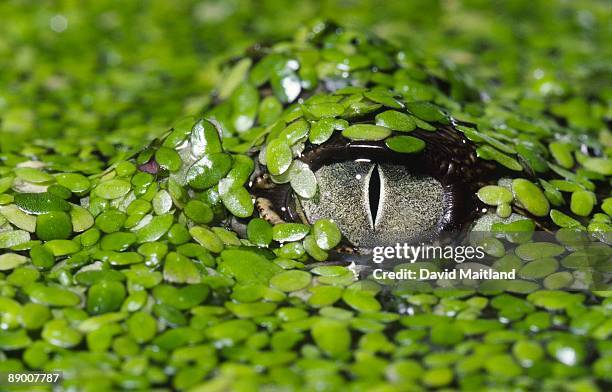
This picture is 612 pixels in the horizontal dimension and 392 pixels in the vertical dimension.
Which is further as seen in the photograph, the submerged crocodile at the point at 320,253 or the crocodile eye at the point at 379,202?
the crocodile eye at the point at 379,202

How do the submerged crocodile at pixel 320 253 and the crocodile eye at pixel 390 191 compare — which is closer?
the submerged crocodile at pixel 320 253

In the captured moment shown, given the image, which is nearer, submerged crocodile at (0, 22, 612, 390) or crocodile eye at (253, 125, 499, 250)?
submerged crocodile at (0, 22, 612, 390)

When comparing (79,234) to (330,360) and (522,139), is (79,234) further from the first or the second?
(522,139)

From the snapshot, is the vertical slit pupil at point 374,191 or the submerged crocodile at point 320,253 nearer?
the submerged crocodile at point 320,253

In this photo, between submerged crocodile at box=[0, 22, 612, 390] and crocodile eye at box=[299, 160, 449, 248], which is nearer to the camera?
submerged crocodile at box=[0, 22, 612, 390]

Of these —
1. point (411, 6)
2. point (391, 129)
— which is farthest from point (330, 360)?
point (411, 6)
